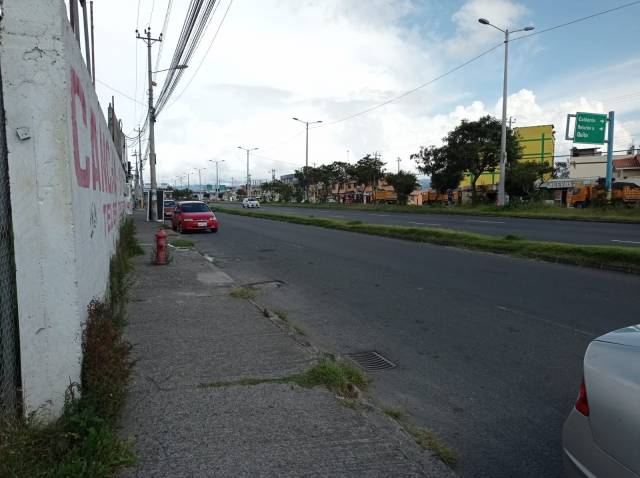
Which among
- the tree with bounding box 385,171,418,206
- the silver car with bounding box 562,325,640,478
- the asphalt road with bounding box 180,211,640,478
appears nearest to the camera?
the silver car with bounding box 562,325,640,478

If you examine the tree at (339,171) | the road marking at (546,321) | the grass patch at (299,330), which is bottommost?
the grass patch at (299,330)

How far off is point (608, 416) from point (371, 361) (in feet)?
10.9

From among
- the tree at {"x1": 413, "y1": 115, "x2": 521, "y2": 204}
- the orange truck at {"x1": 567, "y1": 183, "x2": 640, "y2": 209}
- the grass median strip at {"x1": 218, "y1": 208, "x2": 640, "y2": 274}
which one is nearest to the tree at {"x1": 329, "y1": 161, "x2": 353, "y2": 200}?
the tree at {"x1": 413, "y1": 115, "x2": 521, "y2": 204}

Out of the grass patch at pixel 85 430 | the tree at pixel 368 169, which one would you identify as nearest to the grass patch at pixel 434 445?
the grass patch at pixel 85 430

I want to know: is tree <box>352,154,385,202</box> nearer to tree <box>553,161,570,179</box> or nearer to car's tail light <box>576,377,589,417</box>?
tree <box>553,161,570,179</box>

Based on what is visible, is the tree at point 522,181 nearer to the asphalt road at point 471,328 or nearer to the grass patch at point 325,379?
the asphalt road at point 471,328

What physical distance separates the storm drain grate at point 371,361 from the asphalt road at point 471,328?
123 millimetres

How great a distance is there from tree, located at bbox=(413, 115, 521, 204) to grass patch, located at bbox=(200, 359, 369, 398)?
36.8m

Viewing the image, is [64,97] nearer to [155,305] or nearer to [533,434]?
[533,434]

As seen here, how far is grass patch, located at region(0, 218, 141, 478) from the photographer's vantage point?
9.11 feet

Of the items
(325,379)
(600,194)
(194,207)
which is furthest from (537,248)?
(600,194)

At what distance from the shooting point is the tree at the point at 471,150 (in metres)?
39.0

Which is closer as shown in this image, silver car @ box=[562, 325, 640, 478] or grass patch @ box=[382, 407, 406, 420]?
silver car @ box=[562, 325, 640, 478]

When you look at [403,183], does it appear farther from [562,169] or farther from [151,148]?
[562,169]
